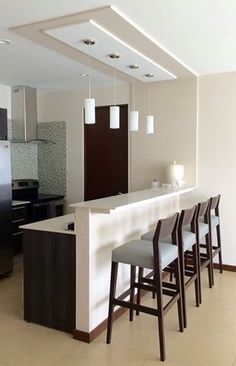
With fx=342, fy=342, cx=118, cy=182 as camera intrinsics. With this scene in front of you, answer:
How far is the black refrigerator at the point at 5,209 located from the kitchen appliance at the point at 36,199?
2.70ft

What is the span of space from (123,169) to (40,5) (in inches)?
114

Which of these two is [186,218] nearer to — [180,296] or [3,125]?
[180,296]

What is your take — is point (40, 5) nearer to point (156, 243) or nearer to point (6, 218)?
point (156, 243)

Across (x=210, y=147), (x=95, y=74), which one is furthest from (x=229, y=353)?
(x=95, y=74)

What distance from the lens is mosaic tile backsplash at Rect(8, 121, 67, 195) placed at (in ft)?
17.2

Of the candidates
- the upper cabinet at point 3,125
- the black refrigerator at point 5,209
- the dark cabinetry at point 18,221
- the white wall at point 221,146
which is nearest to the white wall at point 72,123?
the dark cabinetry at point 18,221

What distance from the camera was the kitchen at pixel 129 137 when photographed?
4242mm

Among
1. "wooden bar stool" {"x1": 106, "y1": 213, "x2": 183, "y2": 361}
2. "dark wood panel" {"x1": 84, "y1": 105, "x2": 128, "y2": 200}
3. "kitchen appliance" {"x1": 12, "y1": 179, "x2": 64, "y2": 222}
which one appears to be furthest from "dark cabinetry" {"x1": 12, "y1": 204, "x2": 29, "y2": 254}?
"wooden bar stool" {"x1": 106, "y1": 213, "x2": 183, "y2": 361}

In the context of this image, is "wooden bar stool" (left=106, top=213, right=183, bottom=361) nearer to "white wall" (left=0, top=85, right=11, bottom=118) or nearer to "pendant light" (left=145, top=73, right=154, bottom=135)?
"pendant light" (left=145, top=73, right=154, bottom=135)

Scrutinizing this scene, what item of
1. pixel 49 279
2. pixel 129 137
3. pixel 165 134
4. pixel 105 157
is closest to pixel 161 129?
pixel 165 134

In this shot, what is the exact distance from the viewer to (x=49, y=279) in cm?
278

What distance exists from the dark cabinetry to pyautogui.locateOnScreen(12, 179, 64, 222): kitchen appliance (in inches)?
5.3

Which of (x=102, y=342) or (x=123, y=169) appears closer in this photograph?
(x=102, y=342)

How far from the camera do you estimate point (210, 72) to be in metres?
4.02
